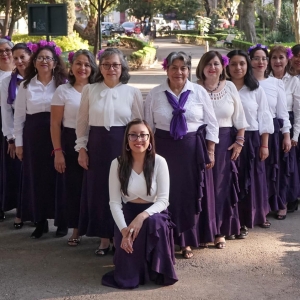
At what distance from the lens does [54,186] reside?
6.20 meters

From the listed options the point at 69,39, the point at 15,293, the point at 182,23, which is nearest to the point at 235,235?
the point at 15,293

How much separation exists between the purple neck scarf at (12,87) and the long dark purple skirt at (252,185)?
7.87 ft

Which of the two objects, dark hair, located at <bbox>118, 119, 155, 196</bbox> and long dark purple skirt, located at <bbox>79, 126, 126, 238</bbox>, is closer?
dark hair, located at <bbox>118, 119, 155, 196</bbox>

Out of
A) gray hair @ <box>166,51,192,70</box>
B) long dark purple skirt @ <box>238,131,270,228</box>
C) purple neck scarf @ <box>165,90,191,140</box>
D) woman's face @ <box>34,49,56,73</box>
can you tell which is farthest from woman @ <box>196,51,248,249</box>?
woman's face @ <box>34,49,56,73</box>

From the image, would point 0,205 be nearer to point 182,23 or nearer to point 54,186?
point 54,186

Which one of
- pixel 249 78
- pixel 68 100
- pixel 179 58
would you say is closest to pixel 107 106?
pixel 68 100

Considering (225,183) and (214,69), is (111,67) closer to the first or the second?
(214,69)

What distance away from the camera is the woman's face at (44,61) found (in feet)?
19.6

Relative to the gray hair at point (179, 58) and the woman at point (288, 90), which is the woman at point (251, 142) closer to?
the woman at point (288, 90)

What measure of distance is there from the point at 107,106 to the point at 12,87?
1542 millimetres

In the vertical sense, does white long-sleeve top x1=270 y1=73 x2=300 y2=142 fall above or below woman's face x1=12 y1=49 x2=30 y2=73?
below

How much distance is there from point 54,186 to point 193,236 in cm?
152

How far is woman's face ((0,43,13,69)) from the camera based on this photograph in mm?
6645

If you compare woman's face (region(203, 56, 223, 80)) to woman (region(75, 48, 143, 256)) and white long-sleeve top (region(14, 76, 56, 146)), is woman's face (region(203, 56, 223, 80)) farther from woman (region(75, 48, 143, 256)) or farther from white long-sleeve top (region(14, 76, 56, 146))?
white long-sleeve top (region(14, 76, 56, 146))
